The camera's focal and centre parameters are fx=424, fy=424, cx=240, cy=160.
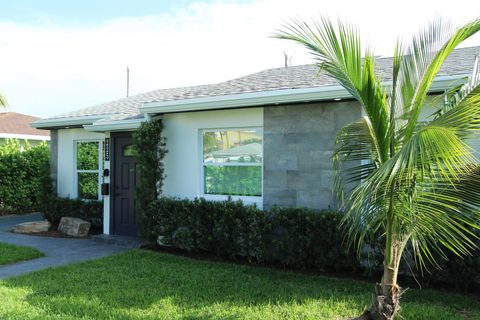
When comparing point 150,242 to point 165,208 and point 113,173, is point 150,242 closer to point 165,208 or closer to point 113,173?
point 165,208

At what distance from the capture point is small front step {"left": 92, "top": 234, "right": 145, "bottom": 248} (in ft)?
31.0

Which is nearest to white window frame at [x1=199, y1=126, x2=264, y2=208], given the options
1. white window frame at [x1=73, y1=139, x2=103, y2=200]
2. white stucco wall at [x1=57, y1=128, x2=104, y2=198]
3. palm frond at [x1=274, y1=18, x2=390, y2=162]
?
white window frame at [x1=73, y1=139, x2=103, y2=200]

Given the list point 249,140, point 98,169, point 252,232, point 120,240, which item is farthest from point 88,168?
point 252,232

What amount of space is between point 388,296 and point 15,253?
7408 mm

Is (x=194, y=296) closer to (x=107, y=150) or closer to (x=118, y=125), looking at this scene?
(x=118, y=125)

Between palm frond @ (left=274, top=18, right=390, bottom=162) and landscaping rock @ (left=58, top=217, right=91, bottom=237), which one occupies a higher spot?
palm frond @ (left=274, top=18, right=390, bottom=162)

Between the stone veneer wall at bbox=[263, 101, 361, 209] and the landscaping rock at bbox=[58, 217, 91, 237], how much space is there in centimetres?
538

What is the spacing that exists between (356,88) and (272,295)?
3172mm

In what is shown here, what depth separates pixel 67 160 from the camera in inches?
490

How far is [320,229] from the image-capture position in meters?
6.91

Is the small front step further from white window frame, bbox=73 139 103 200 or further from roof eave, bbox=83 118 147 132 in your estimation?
roof eave, bbox=83 118 147 132

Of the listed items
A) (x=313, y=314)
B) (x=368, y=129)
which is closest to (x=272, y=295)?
(x=313, y=314)

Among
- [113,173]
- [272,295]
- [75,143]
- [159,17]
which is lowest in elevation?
[272,295]

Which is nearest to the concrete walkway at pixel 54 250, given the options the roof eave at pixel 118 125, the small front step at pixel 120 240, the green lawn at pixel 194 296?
the small front step at pixel 120 240
